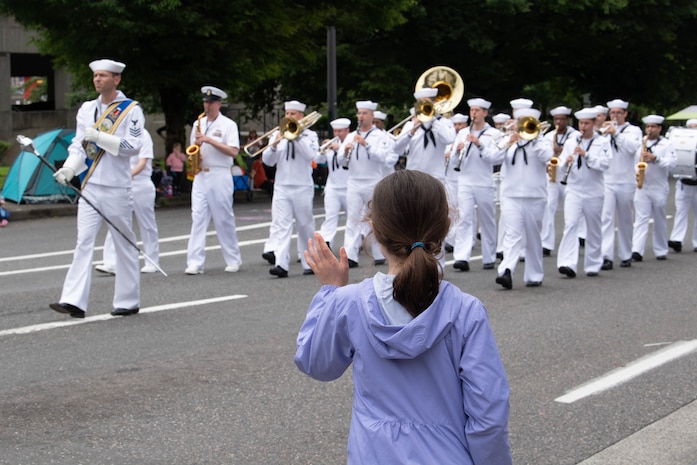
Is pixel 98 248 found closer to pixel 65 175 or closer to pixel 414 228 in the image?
pixel 65 175

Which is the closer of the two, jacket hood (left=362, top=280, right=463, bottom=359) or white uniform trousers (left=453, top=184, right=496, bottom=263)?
jacket hood (left=362, top=280, right=463, bottom=359)

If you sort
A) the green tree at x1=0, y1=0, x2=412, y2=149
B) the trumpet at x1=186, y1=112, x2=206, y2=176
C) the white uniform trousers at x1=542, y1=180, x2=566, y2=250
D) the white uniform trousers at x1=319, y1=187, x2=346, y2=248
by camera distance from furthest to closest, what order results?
the green tree at x1=0, y1=0, x2=412, y2=149 < the white uniform trousers at x1=542, y1=180, x2=566, y2=250 < the white uniform trousers at x1=319, y1=187, x2=346, y2=248 < the trumpet at x1=186, y1=112, x2=206, y2=176

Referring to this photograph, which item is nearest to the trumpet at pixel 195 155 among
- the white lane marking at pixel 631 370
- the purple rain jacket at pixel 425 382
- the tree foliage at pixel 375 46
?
the white lane marking at pixel 631 370

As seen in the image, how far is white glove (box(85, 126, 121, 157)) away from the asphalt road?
1.45 metres

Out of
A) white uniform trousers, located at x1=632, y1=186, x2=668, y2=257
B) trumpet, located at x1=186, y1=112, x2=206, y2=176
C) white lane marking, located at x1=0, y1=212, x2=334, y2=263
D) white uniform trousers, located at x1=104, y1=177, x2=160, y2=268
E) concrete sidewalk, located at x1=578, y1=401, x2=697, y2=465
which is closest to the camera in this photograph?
concrete sidewalk, located at x1=578, y1=401, x2=697, y2=465

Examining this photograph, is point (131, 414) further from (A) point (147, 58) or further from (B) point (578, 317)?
(A) point (147, 58)

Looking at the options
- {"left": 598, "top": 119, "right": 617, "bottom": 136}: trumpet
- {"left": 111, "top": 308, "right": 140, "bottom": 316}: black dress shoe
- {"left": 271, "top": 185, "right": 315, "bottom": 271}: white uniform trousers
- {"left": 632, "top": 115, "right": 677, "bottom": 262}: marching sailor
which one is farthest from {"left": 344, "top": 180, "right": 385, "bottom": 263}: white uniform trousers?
{"left": 111, "top": 308, "right": 140, "bottom": 316}: black dress shoe

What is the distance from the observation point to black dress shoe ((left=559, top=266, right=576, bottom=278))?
1294 centimetres

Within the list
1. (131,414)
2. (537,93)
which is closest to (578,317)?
(131,414)

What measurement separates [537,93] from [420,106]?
3525 centimetres

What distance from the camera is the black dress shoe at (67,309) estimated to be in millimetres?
9374

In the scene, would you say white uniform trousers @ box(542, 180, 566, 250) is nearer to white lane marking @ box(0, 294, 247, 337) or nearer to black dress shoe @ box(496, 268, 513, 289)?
black dress shoe @ box(496, 268, 513, 289)

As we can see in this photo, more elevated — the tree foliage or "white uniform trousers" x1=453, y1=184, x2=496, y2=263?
the tree foliage

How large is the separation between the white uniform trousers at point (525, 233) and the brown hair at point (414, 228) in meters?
8.92
